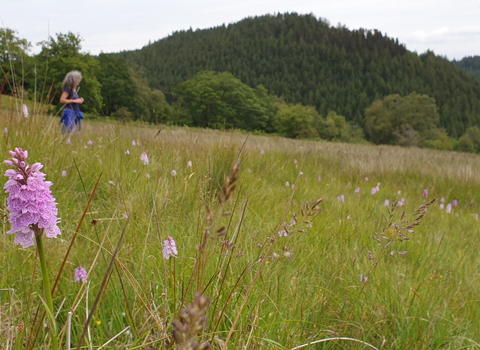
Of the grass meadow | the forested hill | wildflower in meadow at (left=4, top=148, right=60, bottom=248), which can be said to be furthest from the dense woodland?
wildflower in meadow at (left=4, top=148, right=60, bottom=248)

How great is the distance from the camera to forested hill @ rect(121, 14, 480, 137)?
445ft

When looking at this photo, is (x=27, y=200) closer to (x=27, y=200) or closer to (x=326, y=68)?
(x=27, y=200)

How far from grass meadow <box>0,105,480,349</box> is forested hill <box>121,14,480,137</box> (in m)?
129

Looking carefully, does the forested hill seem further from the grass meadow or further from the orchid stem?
the orchid stem

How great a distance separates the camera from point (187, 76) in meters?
153

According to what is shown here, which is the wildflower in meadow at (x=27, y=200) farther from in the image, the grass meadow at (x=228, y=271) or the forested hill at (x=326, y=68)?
the forested hill at (x=326, y=68)

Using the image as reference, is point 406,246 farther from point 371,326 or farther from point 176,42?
point 176,42

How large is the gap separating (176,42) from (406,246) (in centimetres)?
20343

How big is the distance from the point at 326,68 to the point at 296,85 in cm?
2670

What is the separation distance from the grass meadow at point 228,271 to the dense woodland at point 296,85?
122 feet

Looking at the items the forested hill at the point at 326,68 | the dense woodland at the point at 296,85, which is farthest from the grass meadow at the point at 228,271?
the forested hill at the point at 326,68

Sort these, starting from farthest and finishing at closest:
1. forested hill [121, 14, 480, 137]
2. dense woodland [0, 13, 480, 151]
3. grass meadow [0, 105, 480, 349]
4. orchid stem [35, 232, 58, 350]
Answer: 1. forested hill [121, 14, 480, 137]
2. dense woodland [0, 13, 480, 151]
3. grass meadow [0, 105, 480, 349]
4. orchid stem [35, 232, 58, 350]

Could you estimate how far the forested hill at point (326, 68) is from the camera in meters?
136

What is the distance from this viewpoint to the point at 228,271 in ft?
5.26
